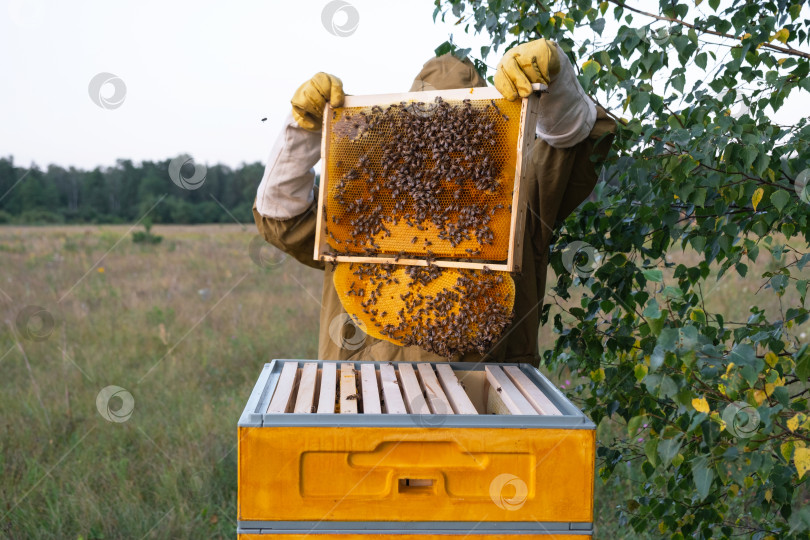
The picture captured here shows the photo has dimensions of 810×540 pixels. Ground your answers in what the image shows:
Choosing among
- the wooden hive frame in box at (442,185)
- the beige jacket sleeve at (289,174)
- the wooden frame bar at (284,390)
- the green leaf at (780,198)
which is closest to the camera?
the wooden frame bar at (284,390)

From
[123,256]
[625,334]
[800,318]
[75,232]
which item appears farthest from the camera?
[75,232]

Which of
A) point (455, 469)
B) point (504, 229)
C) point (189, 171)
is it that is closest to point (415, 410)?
point (455, 469)

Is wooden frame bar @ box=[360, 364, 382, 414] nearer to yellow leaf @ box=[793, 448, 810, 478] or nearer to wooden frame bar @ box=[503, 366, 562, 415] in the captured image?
wooden frame bar @ box=[503, 366, 562, 415]

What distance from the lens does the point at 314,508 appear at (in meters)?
1.69

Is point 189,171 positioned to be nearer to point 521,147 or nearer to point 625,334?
point 521,147

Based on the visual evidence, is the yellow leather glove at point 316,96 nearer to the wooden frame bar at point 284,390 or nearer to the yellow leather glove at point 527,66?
the yellow leather glove at point 527,66

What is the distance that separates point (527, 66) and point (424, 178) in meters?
0.58

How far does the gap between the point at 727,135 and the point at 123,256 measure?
1327 centimetres

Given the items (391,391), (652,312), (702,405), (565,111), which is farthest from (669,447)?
(565,111)

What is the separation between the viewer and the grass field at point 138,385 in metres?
4.10

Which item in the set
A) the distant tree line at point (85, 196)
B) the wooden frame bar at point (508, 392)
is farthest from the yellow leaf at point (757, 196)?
the distant tree line at point (85, 196)

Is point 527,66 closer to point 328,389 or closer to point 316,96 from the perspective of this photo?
point 316,96

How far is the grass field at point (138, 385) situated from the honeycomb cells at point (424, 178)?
1.02 metres

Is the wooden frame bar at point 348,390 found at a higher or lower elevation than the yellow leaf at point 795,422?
lower
